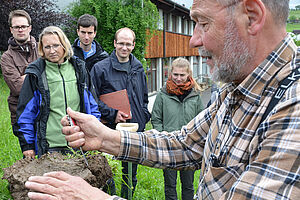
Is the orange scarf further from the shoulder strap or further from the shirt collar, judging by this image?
the shoulder strap

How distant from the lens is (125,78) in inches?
177

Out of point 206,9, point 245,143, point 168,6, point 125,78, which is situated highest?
point 168,6

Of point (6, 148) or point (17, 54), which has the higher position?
point (17, 54)

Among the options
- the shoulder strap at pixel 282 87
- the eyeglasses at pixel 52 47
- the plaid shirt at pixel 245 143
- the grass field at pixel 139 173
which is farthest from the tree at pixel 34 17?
the shoulder strap at pixel 282 87

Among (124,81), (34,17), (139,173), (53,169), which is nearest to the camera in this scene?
(53,169)

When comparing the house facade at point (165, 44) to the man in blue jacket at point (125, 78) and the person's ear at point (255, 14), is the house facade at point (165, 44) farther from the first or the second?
the person's ear at point (255, 14)

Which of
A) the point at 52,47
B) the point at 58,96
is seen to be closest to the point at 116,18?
the point at 52,47

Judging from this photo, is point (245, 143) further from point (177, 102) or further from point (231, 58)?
point (177, 102)

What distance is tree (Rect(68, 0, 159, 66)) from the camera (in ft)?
38.6

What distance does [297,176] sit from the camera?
3.27ft

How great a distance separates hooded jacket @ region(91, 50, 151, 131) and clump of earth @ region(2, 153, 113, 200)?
6.76 feet

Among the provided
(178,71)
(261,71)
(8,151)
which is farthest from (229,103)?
(8,151)

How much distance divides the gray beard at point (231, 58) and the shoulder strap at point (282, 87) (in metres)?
0.22

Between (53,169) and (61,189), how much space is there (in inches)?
29.2
